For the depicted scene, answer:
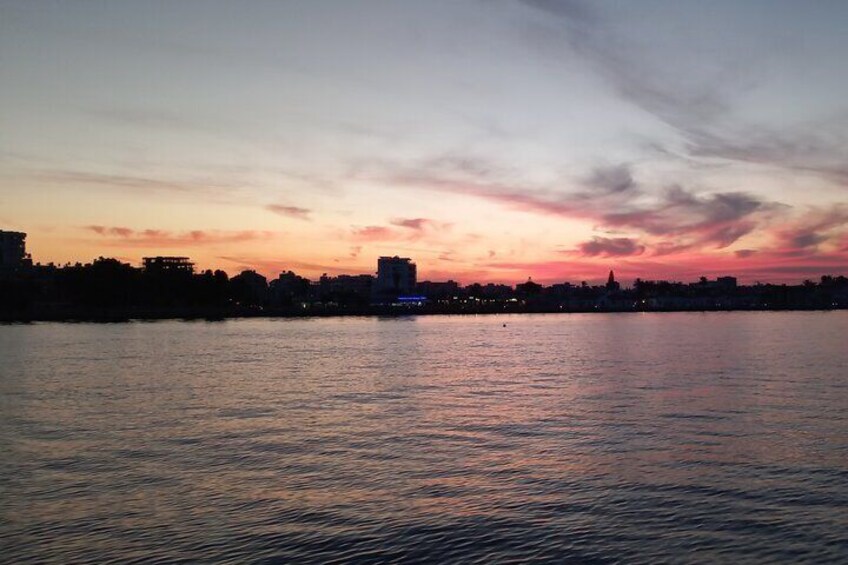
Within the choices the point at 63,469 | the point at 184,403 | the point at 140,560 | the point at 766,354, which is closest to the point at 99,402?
the point at 184,403

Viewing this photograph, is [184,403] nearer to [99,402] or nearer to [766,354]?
[99,402]

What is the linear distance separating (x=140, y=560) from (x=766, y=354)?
93884mm

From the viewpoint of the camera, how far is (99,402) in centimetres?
5406

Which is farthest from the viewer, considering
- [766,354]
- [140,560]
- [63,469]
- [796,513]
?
[766,354]

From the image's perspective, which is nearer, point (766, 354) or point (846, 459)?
point (846, 459)

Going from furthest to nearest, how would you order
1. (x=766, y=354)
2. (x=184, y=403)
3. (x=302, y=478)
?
1. (x=766, y=354)
2. (x=184, y=403)
3. (x=302, y=478)

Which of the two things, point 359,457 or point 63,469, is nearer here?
point 63,469

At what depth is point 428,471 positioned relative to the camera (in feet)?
101

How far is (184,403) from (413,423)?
64.8ft

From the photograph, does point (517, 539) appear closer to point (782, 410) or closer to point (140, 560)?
point (140, 560)

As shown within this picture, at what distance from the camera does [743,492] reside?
27.4m

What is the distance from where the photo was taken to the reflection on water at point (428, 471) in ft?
71.8

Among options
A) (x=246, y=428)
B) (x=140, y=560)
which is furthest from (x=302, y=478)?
(x=246, y=428)

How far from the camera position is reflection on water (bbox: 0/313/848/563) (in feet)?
71.8
